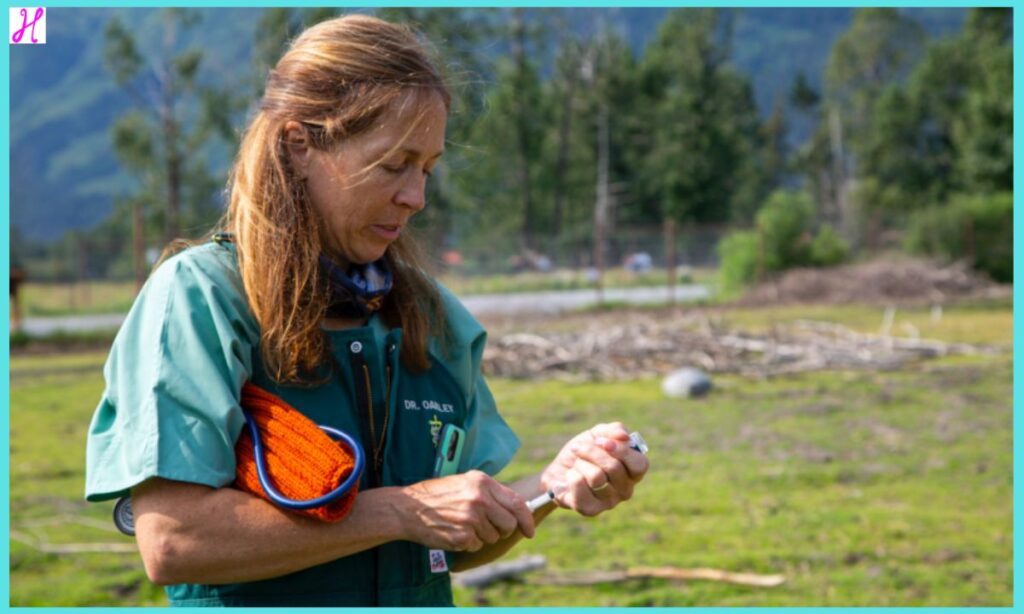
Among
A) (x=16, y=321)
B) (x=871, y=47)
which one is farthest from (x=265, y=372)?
(x=871, y=47)

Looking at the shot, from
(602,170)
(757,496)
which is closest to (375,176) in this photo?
(757,496)

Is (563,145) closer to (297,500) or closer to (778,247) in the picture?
(778,247)

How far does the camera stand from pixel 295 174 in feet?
6.24

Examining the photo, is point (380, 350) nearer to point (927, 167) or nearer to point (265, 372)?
point (265, 372)

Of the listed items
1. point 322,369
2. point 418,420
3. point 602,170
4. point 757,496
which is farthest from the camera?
point 602,170

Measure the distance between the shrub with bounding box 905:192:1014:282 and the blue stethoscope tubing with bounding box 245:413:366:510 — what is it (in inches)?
1011

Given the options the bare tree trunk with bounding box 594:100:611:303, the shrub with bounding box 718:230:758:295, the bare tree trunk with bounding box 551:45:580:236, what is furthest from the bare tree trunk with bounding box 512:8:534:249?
the shrub with bounding box 718:230:758:295

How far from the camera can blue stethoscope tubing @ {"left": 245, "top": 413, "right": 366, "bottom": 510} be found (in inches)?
65.8

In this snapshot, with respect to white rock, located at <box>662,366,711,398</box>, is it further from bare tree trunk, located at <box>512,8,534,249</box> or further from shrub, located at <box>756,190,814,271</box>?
bare tree trunk, located at <box>512,8,534,249</box>

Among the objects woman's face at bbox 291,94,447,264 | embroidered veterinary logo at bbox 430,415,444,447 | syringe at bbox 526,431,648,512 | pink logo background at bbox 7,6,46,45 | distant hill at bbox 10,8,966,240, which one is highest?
pink logo background at bbox 7,6,46,45

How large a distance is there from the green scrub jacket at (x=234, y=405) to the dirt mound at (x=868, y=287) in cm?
2020

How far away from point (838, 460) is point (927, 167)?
148ft

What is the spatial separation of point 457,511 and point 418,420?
22cm

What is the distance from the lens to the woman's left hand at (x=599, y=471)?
75.3 inches
